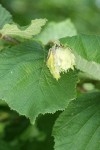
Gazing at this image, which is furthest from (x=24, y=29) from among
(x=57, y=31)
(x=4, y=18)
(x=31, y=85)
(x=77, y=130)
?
(x=57, y=31)

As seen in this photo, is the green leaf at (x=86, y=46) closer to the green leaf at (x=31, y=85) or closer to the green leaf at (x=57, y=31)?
the green leaf at (x=31, y=85)

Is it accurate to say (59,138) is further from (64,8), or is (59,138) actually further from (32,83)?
(64,8)

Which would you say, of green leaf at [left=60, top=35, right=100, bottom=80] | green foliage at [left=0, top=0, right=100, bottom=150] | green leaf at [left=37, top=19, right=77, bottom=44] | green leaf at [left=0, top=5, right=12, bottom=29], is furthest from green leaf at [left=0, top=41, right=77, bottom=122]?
green leaf at [left=37, top=19, right=77, bottom=44]

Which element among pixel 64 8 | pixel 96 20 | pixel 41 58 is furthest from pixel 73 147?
pixel 96 20

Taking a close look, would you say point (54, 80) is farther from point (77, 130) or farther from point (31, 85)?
point (77, 130)

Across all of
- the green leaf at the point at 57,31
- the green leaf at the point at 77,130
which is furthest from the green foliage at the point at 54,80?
the green leaf at the point at 57,31

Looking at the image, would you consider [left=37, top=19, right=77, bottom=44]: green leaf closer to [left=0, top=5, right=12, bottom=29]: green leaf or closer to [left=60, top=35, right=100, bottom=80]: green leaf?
[left=0, top=5, right=12, bottom=29]: green leaf
